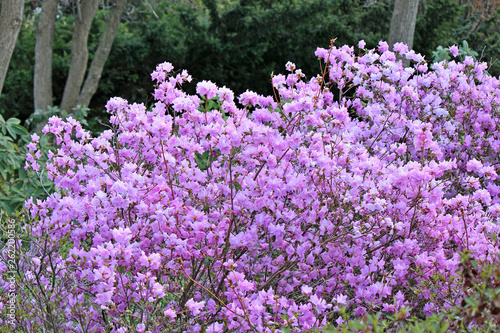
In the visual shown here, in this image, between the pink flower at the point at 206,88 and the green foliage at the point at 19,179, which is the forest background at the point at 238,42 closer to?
the green foliage at the point at 19,179

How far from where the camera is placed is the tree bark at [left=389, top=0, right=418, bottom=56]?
22.4 ft

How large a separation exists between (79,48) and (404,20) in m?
4.48

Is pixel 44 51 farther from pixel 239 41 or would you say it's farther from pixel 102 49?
pixel 239 41

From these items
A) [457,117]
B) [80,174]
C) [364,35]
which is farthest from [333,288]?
[364,35]

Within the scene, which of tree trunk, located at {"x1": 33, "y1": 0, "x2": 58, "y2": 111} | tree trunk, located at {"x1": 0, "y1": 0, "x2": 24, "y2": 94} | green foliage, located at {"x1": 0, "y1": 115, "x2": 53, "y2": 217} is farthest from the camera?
tree trunk, located at {"x1": 33, "y1": 0, "x2": 58, "y2": 111}

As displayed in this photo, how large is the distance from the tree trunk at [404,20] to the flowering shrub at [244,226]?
13.6 ft

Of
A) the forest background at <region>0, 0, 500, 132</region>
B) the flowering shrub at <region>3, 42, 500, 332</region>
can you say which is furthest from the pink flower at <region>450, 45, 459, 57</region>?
the forest background at <region>0, 0, 500, 132</region>

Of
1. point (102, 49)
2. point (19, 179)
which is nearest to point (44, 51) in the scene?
point (102, 49)

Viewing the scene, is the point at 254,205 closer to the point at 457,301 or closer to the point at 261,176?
the point at 261,176

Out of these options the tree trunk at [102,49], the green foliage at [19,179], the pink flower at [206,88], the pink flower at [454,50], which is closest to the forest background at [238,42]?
the tree trunk at [102,49]

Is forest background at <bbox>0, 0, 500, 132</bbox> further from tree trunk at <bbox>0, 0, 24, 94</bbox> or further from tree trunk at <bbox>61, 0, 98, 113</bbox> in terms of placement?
tree trunk at <bbox>0, 0, 24, 94</bbox>

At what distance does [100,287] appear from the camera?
7.44 feet

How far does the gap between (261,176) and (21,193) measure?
9.70 ft

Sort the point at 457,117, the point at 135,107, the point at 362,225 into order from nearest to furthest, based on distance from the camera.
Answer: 1. the point at 362,225
2. the point at 135,107
3. the point at 457,117
